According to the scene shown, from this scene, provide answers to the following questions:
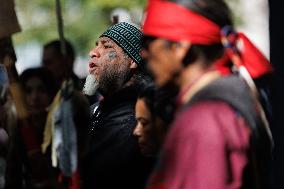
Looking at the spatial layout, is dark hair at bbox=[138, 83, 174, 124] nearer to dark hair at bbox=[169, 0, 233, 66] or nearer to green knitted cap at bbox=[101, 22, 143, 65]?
dark hair at bbox=[169, 0, 233, 66]

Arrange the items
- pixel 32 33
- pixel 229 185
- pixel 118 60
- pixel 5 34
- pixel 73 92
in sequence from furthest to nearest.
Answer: pixel 32 33, pixel 118 60, pixel 5 34, pixel 73 92, pixel 229 185

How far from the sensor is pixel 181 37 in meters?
2.85

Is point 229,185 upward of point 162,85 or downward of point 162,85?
downward

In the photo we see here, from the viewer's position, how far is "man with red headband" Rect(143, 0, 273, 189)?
2742 millimetres

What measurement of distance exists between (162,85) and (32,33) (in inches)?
403

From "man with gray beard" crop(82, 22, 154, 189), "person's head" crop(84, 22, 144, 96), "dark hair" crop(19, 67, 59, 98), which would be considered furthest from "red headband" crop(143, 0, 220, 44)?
"dark hair" crop(19, 67, 59, 98)

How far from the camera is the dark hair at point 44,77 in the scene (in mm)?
5344

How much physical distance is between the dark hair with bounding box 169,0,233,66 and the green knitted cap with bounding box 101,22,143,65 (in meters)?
1.72

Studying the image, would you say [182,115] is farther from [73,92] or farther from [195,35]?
[73,92]

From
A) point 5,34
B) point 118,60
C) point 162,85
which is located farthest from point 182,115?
point 118,60

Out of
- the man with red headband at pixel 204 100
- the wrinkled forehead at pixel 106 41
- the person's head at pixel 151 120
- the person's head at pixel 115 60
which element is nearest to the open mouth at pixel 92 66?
the person's head at pixel 115 60

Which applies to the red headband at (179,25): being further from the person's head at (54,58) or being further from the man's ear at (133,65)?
the person's head at (54,58)

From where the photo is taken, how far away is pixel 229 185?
9.09ft

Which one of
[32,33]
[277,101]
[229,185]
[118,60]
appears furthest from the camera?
[32,33]
